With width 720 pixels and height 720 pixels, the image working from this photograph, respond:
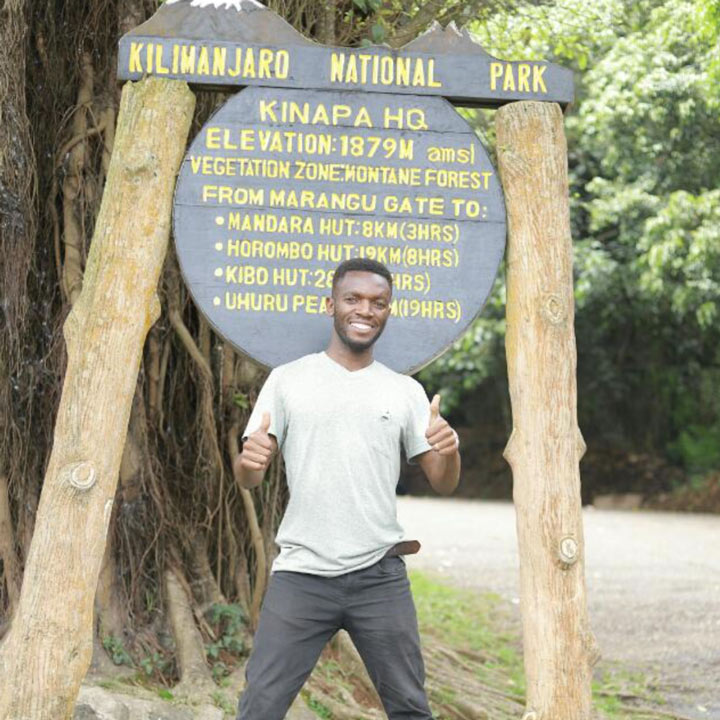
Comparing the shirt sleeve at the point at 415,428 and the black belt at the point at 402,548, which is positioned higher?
the shirt sleeve at the point at 415,428

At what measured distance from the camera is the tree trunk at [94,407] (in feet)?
12.1

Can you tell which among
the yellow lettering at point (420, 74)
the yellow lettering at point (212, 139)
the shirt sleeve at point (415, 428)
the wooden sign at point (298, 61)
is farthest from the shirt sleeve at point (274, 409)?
the yellow lettering at point (420, 74)

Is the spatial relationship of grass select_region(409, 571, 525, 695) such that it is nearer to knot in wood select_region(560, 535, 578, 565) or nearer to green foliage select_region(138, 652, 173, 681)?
green foliage select_region(138, 652, 173, 681)

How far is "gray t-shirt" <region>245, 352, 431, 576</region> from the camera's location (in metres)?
3.55

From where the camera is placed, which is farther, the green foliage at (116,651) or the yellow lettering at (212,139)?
the green foliage at (116,651)

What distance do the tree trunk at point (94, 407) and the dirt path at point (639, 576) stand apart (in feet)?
12.6

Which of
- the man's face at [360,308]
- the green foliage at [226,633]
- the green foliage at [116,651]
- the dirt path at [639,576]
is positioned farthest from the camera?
the dirt path at [639,576]

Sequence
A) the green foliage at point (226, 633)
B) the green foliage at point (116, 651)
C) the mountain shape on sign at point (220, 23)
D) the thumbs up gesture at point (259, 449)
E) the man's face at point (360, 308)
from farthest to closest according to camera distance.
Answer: the green foliage at point (226, 633) < the green foliage at point (116, 651) < the mountain shape on sign at point (220, 23) < the man's face at point (360, 308) < the thumbs up gesture at point (259, 449)

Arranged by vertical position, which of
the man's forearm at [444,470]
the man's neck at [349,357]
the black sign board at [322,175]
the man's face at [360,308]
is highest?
the black sign board at [322,175]

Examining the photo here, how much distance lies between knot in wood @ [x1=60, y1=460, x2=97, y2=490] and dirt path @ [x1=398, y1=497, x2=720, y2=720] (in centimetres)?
392

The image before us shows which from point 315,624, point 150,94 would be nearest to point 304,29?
point 150,94

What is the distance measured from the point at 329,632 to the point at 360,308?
0.97 m

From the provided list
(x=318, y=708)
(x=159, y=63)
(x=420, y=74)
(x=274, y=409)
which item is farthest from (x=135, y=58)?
(x=318, y=708)

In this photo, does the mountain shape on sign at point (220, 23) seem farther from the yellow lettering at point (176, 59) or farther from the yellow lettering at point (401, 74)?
the yellow lettering at point (401, 74)
